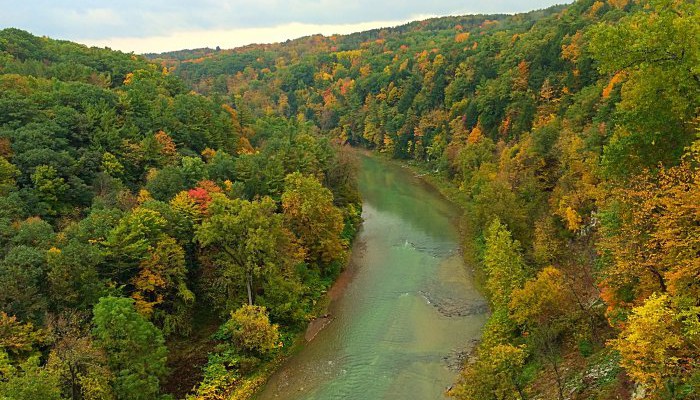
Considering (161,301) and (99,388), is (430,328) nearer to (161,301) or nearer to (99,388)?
(161,301)

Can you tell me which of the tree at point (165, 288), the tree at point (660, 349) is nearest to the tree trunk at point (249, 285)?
the tree at point (165, 288)

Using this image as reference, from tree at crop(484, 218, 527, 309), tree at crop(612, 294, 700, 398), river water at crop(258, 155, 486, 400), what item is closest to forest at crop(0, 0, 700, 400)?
tree at crop(612, 294, 700, 398)

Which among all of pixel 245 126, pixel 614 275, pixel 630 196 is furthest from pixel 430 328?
pixel 245 126

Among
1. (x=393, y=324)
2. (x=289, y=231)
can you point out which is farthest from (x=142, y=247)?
(x=393, y=324)

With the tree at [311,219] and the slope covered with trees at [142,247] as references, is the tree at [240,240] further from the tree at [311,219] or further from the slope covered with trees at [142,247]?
the tree at [311,219]

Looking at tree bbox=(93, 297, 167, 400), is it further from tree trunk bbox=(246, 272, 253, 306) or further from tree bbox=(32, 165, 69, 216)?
tree bbox=(32, 165, 69, 216)
